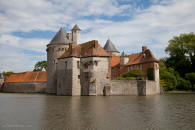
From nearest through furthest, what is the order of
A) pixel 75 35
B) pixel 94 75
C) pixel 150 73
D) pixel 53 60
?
pixel 94 75, pixel 150 73, pixel 53 60, pixel 75 35

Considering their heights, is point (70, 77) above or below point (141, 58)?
below

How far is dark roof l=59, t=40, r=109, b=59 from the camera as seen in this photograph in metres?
35.1

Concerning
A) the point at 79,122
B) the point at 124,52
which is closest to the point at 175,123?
the point at 79,122

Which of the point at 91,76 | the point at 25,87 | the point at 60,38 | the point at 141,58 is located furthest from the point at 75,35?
the point at 25,87

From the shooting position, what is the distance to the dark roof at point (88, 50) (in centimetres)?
3509

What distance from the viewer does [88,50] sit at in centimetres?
3575

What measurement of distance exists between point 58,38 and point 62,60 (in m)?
7.27

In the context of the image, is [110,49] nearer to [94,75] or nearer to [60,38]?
[60,38]

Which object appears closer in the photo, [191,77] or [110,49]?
[191,77]

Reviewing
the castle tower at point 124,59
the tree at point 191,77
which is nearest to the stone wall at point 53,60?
the castle tower at point 124,59

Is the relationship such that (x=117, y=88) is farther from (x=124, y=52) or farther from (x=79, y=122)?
(x=79, y=122)

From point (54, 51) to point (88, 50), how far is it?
992 centimetres

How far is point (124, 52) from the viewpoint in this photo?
5191 cm

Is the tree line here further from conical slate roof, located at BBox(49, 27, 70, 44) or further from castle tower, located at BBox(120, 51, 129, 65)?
conical slate roof, located at BBox(49, 27, 70, 44)
